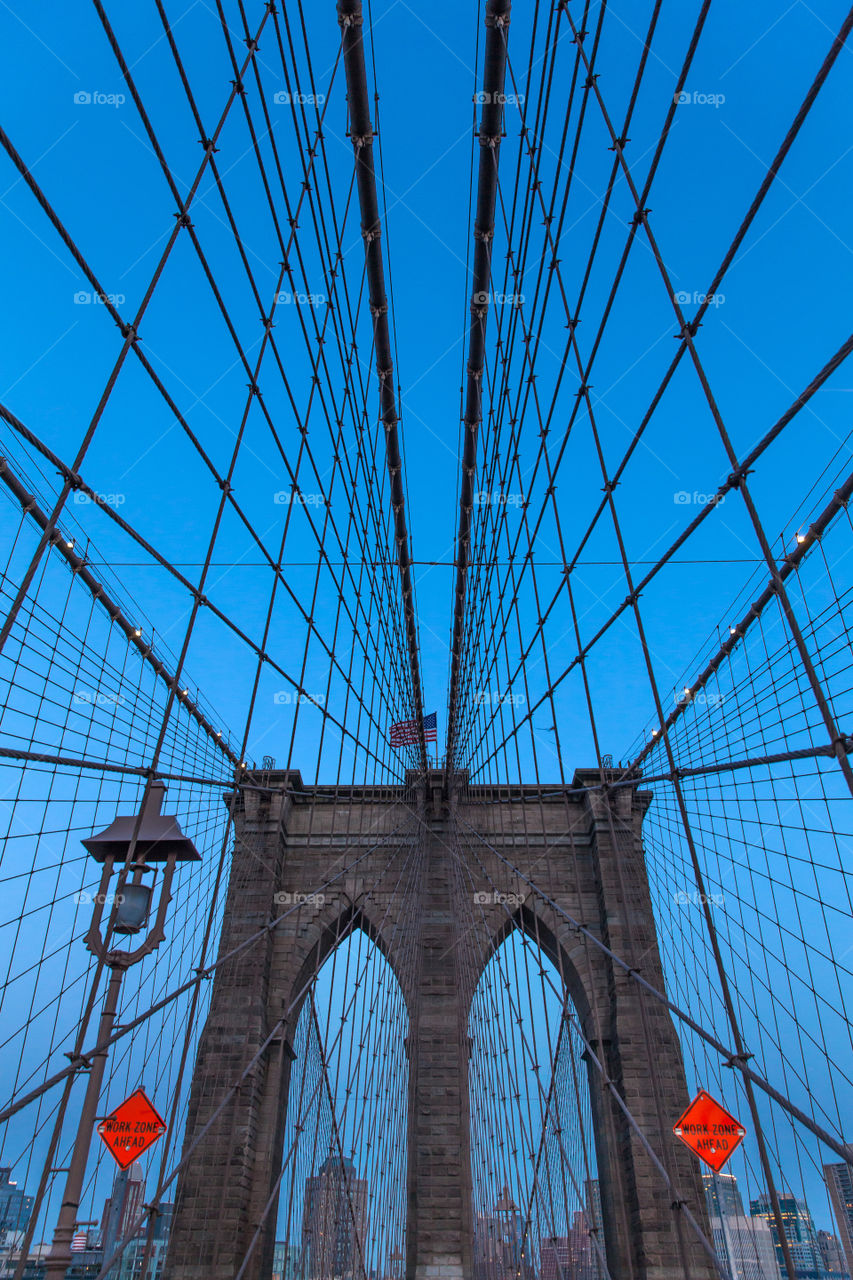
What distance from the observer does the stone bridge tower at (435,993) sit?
1351 centimetres

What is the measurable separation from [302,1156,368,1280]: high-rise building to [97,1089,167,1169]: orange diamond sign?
27.7ft

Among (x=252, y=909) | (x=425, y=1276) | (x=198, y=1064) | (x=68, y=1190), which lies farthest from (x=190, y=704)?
(x=425, y=1276)

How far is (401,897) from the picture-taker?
17.4m

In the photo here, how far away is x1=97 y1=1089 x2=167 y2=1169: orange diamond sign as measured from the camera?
17.1ft

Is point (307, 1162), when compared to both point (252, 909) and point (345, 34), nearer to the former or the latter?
point (252, 909)

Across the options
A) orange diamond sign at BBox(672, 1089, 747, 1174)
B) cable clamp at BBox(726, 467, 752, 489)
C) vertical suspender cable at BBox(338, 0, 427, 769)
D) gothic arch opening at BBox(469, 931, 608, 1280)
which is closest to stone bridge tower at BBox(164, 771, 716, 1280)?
gothic arch opening at BBox(469, 931, 608, 1280)

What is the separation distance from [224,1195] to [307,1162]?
257 cm

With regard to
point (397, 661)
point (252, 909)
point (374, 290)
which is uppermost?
point (397, 661)

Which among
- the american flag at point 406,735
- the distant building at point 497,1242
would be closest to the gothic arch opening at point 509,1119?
the distant building at point 497,1242

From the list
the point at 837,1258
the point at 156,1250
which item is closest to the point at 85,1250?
the point at 156,1250

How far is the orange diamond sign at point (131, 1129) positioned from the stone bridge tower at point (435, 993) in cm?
773

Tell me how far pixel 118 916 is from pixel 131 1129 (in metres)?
1.32

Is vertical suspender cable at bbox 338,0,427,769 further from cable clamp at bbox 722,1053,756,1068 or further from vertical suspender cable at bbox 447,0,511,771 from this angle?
cable clamp at bbox 722,1053,756,1068

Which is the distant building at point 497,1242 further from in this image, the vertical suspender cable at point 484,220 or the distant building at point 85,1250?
the vertical suspender cable at point 484,220
